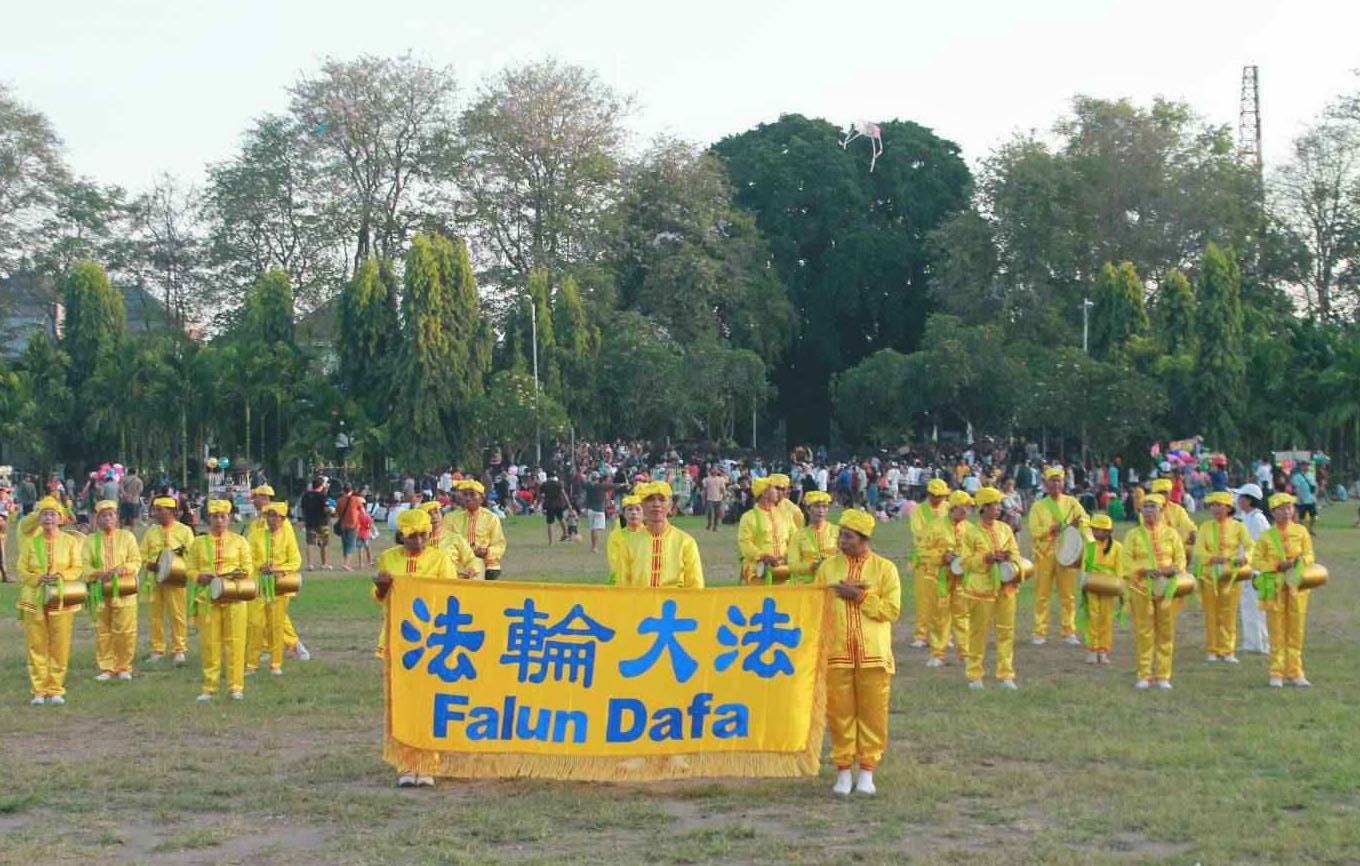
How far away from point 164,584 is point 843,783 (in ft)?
27.0

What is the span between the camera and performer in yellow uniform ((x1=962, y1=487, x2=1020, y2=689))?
13703mm

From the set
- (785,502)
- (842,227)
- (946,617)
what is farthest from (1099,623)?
(842,227)

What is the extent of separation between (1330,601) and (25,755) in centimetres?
1484

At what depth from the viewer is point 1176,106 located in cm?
6169

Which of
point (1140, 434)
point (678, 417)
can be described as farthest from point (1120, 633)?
point (678, 417)

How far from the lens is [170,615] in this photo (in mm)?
15844

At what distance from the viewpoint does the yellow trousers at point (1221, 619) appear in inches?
602

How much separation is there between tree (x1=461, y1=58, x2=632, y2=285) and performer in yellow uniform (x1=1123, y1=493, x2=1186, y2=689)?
41.9m

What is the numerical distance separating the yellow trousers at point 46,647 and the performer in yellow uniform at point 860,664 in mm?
6755

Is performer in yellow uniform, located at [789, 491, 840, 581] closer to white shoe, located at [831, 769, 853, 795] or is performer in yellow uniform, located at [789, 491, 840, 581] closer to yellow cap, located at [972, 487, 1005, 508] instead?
yellow cap, located at [972, 487, 1005, 508]

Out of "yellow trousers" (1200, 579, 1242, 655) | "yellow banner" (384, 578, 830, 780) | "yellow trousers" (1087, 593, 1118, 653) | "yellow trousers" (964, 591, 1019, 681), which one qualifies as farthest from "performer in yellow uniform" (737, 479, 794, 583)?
"yellow banner" (384, 578, 830, 780)

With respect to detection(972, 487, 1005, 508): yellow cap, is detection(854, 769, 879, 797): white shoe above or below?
below

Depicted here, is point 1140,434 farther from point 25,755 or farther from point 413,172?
point 25,755

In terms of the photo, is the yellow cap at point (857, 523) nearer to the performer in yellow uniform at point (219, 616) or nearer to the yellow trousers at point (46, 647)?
the performer in yellow uniform at point (219, 616)
